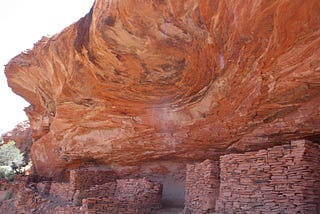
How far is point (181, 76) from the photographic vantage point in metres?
7.50

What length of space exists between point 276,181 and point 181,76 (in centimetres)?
283

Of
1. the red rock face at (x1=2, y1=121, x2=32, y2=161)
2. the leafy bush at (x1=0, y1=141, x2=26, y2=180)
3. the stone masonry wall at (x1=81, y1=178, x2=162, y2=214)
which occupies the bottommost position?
the stone masonry wall at (x1=81, y1=178, x2=162, y2=214)

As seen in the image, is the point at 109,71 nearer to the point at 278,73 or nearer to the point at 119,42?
the point at 119,42

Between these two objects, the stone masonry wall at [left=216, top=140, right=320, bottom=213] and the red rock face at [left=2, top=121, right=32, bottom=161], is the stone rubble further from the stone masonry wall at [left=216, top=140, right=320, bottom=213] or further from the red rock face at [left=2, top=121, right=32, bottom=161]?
the red rock face at [left=2, top=121, right=32, bottom=161]

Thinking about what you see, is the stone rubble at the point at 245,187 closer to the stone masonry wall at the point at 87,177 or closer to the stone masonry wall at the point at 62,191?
the stone masonry wall at the point at 87,177

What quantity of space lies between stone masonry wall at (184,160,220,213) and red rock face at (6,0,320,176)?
120cm

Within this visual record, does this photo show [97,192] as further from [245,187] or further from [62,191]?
[245,187]

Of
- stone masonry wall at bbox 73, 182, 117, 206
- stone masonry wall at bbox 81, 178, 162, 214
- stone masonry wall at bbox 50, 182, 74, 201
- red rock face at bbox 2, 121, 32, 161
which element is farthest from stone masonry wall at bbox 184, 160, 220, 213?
red rock face at bbox 2, 121, 32, 161

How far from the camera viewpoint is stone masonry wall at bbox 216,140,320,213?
17.6ft

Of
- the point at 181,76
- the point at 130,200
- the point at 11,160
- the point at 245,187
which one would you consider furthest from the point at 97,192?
the point at 11,160

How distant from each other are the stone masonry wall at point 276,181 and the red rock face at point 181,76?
1.13 meters

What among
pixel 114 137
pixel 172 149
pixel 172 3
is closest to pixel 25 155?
pixel 114 137

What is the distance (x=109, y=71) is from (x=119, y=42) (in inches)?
43.0

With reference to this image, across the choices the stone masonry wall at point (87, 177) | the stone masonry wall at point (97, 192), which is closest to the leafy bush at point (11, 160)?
the stone masonry wall at point (87, 177)
